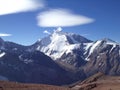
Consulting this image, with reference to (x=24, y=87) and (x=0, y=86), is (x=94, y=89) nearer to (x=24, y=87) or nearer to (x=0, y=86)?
(x=24, y=87)

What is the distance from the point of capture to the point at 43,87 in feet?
541

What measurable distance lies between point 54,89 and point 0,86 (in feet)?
77.0

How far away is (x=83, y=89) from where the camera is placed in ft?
575

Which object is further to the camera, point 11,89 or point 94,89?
point 94,89

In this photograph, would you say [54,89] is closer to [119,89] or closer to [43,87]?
[43,87]

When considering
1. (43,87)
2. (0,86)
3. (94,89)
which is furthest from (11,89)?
(94,89)

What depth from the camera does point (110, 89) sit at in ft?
503

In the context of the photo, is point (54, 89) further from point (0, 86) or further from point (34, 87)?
point (0, 86)

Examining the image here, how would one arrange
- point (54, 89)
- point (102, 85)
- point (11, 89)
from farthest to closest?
point (102, 85)
point (54, 89)
point (11, 89)

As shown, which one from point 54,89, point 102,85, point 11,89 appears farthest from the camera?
point 102,85

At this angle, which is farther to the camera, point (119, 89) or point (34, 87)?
point (34, 87)

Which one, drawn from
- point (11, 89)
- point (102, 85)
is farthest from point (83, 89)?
point (11, 89)

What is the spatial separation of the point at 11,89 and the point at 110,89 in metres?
40.9

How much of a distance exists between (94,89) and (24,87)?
3148 cm
